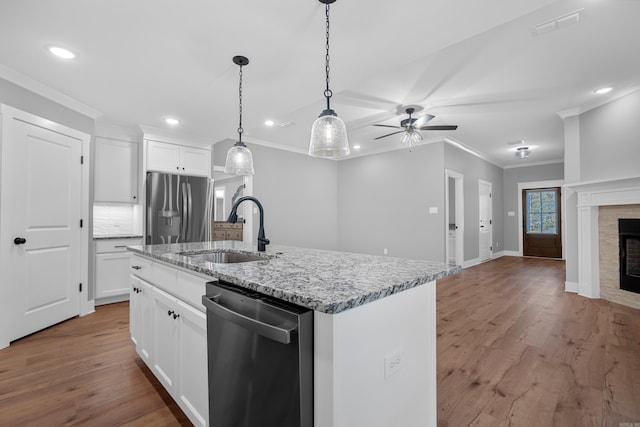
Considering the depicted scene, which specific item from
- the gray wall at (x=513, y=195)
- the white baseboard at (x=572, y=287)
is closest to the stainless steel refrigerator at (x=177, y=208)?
the white baseboard at (x=572, y=287)

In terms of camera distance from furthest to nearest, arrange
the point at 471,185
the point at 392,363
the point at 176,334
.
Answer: the point at 471,185 → the point at 176,334 → the point at 392,363

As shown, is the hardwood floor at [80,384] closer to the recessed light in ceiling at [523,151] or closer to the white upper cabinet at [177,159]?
the white upper cabinet at [177,159]

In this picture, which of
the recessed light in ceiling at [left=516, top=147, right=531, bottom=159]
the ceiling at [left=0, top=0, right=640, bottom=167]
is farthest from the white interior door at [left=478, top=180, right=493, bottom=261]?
the ceiling at [left=0, top=0, right=640, bottom=167]

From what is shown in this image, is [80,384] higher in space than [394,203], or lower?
lower

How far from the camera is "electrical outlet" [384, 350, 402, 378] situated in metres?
0.99

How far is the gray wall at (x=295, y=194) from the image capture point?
17.7ft

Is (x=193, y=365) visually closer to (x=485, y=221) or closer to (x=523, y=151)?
(x=523, y=151)

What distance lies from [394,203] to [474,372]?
4130 millimetres

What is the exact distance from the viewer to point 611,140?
364cm

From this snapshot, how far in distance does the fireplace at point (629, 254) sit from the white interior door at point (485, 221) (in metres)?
3.13

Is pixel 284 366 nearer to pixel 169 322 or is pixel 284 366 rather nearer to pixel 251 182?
pixel 169 322

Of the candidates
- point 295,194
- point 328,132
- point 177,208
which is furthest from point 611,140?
point 177,208

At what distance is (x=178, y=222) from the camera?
402cm

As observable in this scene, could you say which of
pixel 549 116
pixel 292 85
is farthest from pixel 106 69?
pixel 549 116
